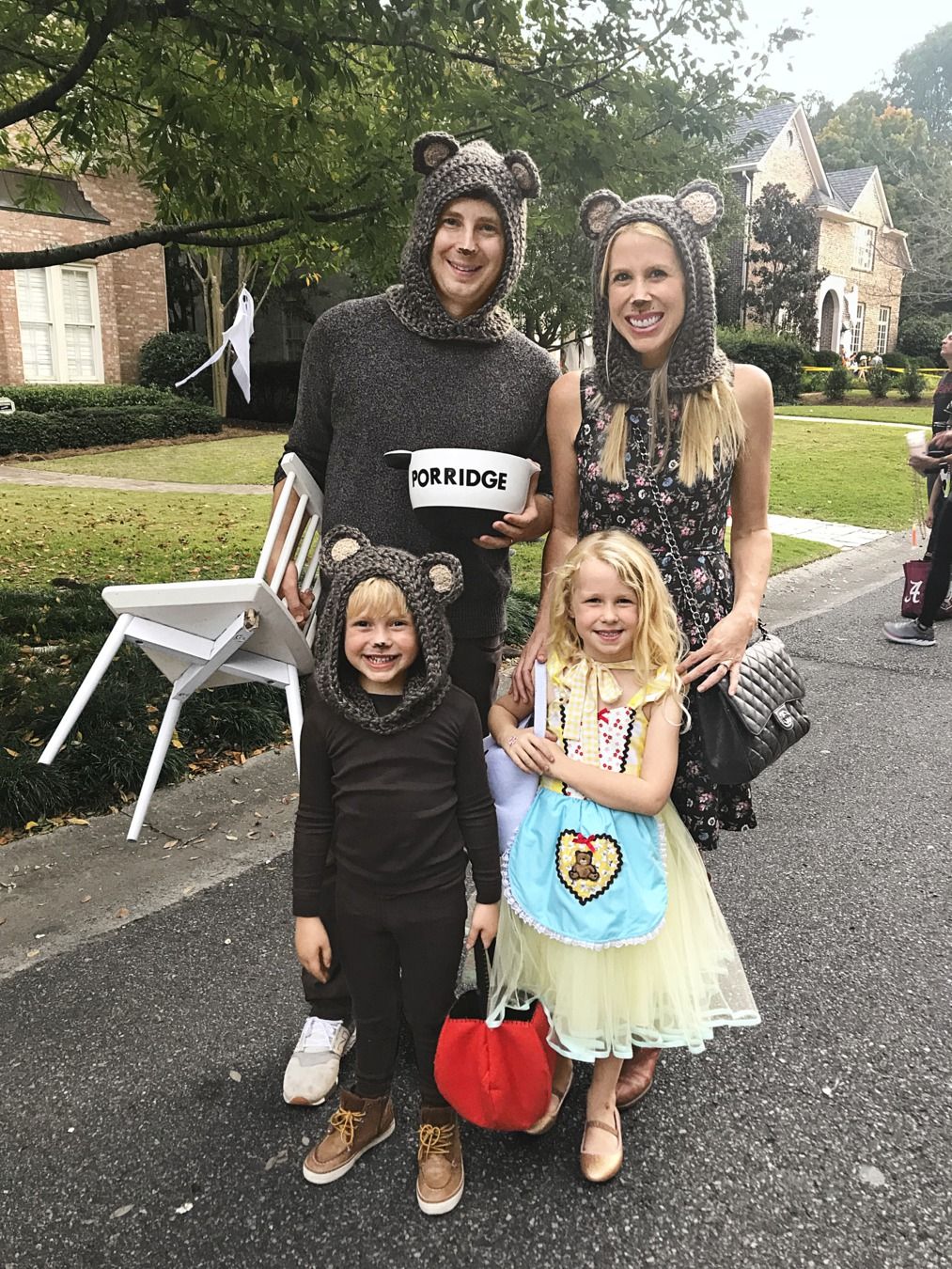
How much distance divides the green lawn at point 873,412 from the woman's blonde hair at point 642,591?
2030cm

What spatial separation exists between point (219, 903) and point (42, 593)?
4.19 meters

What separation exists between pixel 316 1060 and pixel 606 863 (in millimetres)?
888

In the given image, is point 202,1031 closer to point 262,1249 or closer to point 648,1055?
point 262,1249

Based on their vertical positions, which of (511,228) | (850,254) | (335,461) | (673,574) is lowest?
(673,574)

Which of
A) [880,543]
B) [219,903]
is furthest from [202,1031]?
[880,543]

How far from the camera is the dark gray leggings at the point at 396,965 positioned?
1939 millimetres

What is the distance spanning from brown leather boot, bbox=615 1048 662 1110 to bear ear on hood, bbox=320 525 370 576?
1289mm

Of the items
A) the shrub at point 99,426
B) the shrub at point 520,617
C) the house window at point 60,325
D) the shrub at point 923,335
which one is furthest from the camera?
the shrub at point 923,335

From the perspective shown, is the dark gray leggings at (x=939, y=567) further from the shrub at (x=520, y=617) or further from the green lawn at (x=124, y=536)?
the green lawn at (x=124, y=536)

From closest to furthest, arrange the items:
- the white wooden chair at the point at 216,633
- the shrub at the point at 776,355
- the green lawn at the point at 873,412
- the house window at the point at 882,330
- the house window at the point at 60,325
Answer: the white wooden chair at the point at 216,633
the house window at the point at 60,325
the green lawn at the point at 873,412
the shrub at the point at 776,355
the house window at the point at 882,330

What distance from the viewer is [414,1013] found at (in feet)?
6.61

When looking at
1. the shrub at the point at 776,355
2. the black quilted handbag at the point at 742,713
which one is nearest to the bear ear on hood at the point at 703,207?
the black quilted handbag at the point at 742,713

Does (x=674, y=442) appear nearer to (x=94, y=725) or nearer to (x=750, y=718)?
(x=750, y=718)

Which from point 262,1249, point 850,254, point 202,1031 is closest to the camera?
point 262,1249
